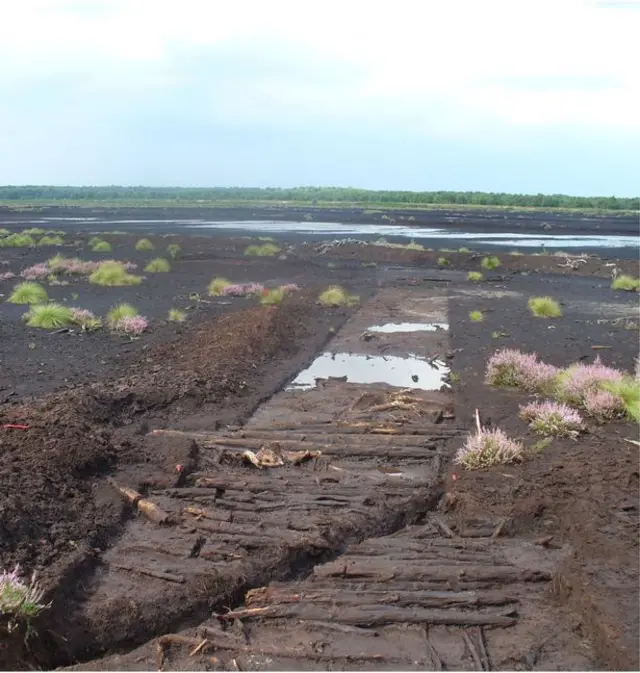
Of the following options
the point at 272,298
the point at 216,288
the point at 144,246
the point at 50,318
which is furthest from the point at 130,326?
the point at 144,246

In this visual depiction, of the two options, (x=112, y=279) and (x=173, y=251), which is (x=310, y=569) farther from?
(x=173, y=251)

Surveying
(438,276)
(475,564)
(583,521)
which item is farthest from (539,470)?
(438,276)

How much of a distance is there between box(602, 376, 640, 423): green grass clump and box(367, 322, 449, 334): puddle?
9865 millimetres

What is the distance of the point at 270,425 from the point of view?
11.5m

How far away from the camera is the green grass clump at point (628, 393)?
1062cm

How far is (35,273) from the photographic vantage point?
3431 cm

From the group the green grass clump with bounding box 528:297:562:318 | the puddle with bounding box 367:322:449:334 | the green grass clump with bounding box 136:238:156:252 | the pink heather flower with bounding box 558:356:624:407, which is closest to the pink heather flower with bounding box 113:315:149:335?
the puddle with bounding box 367:322:449:334

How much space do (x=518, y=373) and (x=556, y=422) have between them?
127 inches

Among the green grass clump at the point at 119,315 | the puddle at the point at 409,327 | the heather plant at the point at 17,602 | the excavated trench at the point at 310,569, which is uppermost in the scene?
the heather plant at the point at 17,602

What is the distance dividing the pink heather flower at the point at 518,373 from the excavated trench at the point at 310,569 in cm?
274

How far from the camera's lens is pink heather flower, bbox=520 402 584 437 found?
1032cm

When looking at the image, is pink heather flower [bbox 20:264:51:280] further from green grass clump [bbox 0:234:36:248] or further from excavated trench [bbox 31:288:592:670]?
excavated trench [bbox 31:288:592:670]

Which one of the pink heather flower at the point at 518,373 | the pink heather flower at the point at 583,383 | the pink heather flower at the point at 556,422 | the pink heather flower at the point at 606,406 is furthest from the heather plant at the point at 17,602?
the pink heather flower at the point at 518,373

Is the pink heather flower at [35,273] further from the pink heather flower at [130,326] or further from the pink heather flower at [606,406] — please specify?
the pink heather flower at [606,406]
